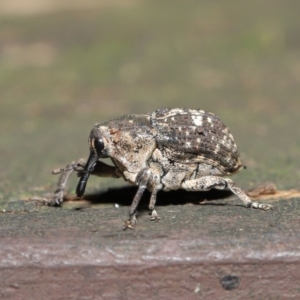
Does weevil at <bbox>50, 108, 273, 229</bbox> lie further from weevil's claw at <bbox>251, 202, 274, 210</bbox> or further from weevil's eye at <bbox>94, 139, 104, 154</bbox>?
weevil's claw at <bbox>251, 202, 274, 210</bbox>

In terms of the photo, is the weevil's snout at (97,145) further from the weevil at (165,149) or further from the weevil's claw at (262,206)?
the weevil's claw at (262,206)

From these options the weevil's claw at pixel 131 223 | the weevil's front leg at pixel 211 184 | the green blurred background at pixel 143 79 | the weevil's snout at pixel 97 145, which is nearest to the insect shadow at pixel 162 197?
the weevil's front leg at pixel 211 184

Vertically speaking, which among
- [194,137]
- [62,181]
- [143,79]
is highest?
[194,137]

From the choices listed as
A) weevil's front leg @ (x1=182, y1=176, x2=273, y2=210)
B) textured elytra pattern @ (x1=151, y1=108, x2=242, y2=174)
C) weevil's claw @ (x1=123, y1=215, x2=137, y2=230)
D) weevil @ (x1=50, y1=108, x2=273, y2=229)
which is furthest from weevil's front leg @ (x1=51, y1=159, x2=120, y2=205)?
weevil's claw @ (x1=123, y1=215, x2=137, y2=230)

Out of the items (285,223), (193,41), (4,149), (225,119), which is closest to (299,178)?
(285,223)

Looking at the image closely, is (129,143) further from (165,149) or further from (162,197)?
(162,197)

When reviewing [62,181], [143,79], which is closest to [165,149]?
[62,181]
